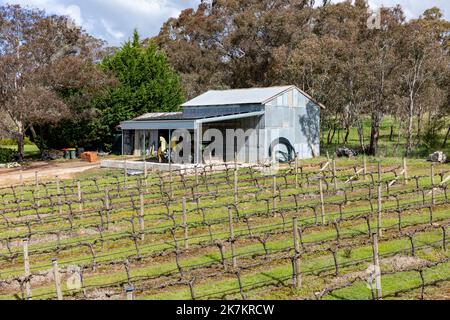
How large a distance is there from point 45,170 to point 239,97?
13710 millimetres

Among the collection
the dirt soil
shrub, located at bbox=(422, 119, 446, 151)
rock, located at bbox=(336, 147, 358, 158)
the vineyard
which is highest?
shrub, located at bbox=(422, 119, 446, 151)

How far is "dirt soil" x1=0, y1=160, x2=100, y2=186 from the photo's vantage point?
28016 mm

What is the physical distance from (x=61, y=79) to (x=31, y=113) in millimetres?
4008

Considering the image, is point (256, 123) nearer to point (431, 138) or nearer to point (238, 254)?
point (431, 138)

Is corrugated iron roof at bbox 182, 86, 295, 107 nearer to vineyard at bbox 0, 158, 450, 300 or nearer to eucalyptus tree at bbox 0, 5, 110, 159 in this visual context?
eucalyptus tree at bbox 0, 5, 110, 159

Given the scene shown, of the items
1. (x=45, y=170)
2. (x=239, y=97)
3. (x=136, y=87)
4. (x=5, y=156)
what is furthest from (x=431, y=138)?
(x=5, y=156)

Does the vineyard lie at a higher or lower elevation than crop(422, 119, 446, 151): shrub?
lower

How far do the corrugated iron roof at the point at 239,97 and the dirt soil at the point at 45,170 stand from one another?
29.0 ft

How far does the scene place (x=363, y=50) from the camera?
33.5m

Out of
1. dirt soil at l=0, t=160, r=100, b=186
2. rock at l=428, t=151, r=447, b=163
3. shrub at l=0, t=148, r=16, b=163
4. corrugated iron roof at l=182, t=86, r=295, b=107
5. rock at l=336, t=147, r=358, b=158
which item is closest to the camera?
dirt soil at l=0, t=160, r=100, b=186

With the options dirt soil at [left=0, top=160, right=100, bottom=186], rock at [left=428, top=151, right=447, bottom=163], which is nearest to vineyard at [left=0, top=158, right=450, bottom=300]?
dirt soil at [left=0, top=160, right=100, bottom=186]
